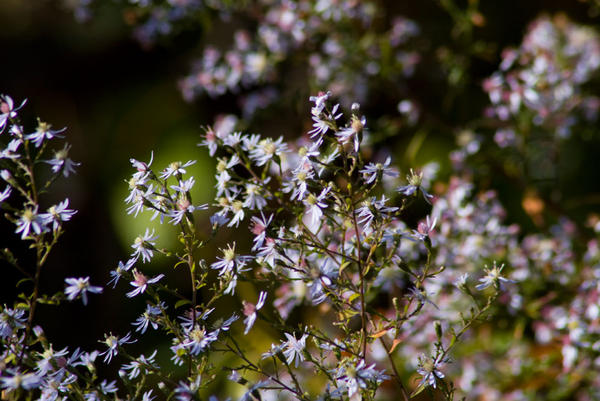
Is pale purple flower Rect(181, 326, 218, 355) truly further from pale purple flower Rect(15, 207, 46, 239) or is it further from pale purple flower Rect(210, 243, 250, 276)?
pale purple flower Rect(15, 207, 46, 239)

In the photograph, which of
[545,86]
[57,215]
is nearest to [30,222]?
[57,215]

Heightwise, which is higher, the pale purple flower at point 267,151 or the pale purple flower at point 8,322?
the pale purple flower at point 267,151

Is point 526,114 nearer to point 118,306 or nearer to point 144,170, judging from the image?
point 144,170

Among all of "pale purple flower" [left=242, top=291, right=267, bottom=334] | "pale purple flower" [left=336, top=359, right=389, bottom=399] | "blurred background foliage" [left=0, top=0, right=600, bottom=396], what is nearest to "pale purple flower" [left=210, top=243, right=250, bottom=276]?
"pale purple flower" [left=242, top=291, right=267, bottom=334]

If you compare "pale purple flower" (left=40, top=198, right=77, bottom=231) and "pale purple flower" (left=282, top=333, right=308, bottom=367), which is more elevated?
"pale purple flower" (left=40, top=198, right=77, bottom=231)

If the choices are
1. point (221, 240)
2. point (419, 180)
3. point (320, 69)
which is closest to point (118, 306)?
point (221, 240)

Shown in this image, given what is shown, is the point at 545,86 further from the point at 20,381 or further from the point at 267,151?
the point at 20,381

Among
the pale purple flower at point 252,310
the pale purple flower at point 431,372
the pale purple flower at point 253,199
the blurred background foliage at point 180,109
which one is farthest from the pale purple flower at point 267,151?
the blurred background foliage at point 180,109

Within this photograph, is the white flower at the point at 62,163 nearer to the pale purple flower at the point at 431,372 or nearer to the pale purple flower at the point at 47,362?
the pale purple flower at the point at 47,362
